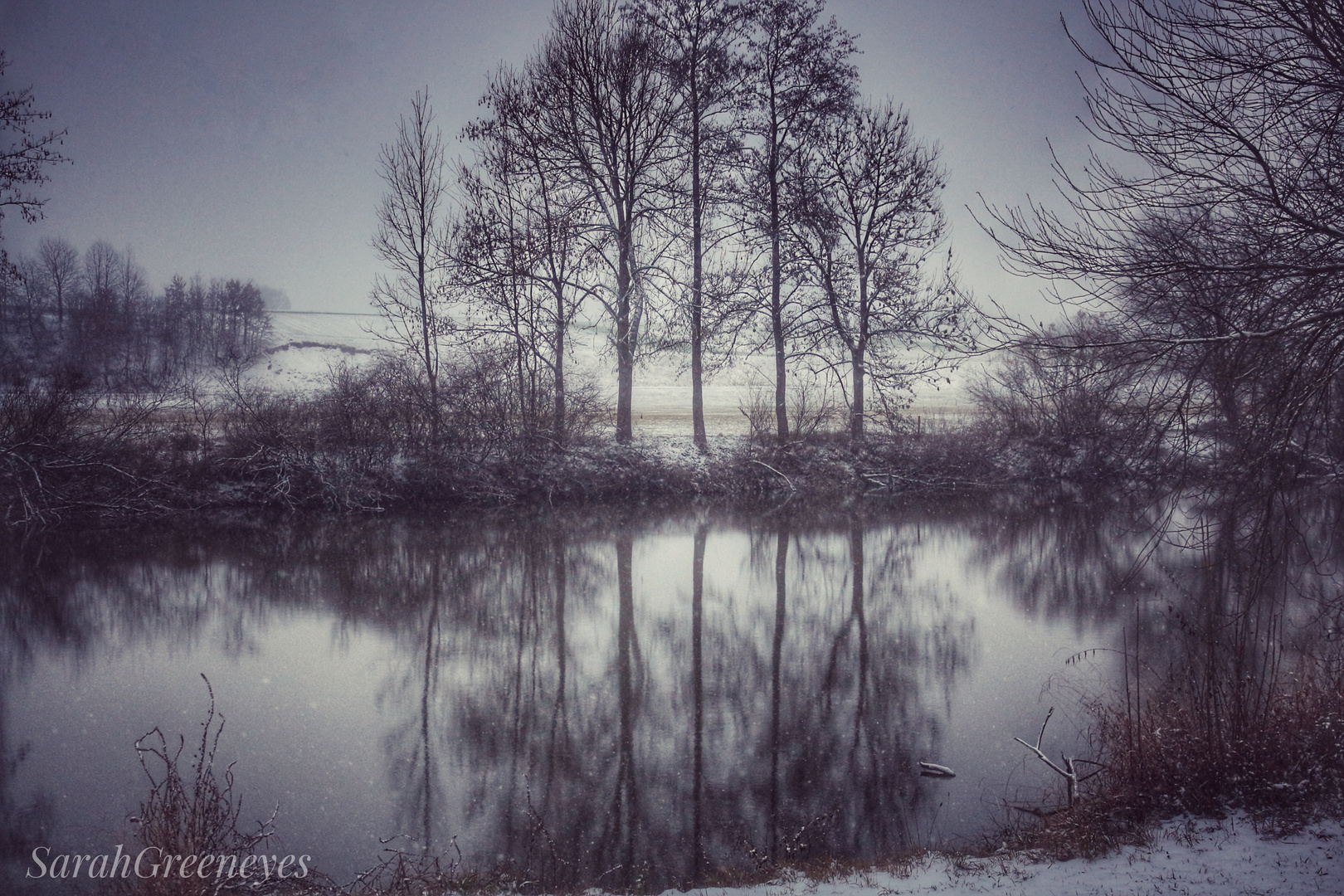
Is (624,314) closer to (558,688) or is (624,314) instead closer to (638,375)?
(558,688)

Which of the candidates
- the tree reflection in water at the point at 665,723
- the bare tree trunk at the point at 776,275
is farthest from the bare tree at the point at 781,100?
the tree reflection in water at the point at 665,723

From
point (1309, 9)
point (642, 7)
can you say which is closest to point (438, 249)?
point (642, 7)

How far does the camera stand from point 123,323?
39594 mm

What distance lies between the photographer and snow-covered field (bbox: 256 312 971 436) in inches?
865

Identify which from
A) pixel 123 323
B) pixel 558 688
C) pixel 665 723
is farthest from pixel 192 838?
pixel 123 323

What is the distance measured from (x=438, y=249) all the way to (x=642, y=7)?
8.64m

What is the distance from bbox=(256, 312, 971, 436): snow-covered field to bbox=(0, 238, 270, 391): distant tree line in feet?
7.32

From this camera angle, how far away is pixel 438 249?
65.2 feet

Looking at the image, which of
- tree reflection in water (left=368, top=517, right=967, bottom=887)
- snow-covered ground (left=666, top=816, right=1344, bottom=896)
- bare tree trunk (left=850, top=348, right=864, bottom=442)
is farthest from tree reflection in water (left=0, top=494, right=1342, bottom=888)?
bare tree trunk (left=850, top=348, right=864, bottom=442)

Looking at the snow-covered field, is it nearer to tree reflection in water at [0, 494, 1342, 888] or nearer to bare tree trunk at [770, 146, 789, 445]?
bare tree trunk at [770, 146, 789, 445]

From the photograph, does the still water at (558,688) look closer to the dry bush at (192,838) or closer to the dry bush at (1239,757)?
the dry bush at (192,838)

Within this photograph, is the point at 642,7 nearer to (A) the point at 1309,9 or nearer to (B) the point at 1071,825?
(A) the point at 1309,9

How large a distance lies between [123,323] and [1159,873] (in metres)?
48.1

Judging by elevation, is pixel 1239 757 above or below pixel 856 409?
below
